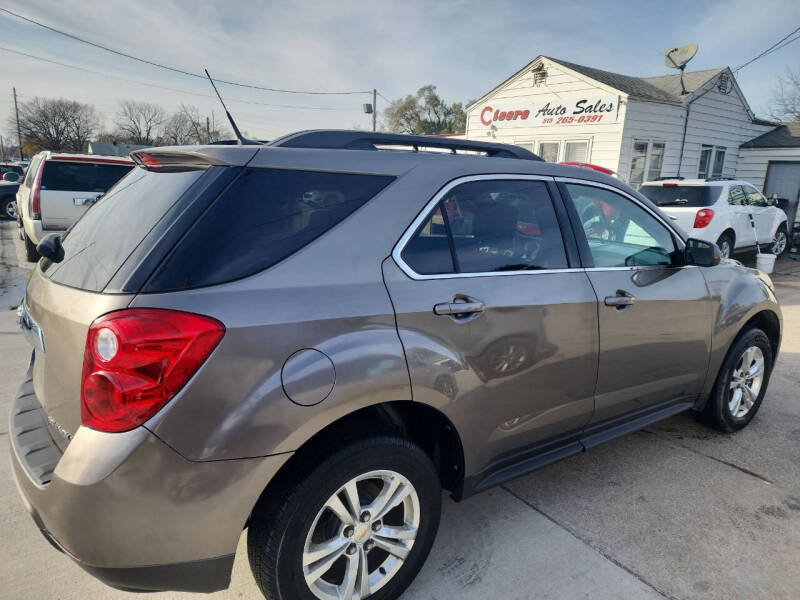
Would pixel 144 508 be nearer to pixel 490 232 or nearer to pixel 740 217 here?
pixel 490 232

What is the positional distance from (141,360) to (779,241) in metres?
14.0

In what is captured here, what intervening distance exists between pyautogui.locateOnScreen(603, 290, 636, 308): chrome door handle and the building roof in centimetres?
1727

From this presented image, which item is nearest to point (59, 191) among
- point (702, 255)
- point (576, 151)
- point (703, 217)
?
point (702, 255)

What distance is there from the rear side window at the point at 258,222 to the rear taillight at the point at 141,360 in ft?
0.39

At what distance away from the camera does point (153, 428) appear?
4.91ft

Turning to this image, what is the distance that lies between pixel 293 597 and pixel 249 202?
1.34 meters

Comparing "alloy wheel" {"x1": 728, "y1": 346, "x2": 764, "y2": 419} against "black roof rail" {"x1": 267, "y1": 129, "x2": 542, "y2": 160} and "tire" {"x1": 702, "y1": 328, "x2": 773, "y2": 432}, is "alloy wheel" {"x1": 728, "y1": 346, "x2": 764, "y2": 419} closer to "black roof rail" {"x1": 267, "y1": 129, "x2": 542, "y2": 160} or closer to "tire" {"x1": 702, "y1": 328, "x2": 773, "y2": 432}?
"tire" {"x1": 702, "y1": 328, "x2": 773, "y2": 432}

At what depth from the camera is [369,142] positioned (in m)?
2.24

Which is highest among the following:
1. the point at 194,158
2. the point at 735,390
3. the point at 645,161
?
the point at 645,161

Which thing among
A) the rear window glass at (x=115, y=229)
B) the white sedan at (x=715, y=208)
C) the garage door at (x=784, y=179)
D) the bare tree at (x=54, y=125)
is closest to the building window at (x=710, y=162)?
the garage door at (x=784, y=179)

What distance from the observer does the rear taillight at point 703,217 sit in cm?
910

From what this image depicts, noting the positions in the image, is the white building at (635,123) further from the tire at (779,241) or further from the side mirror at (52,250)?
the side mirror at (52,250)

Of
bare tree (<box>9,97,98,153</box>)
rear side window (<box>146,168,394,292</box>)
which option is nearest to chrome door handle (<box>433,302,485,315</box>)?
rear side window (<box>146,168,394,292</box>)

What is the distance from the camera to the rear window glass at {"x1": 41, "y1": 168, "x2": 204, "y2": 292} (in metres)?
1.73
